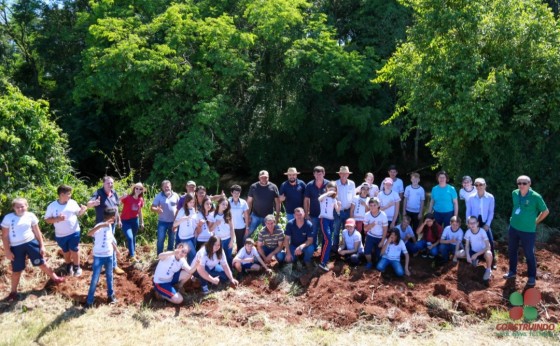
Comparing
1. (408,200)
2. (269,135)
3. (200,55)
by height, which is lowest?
(408,200)

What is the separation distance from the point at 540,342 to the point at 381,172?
1469cm

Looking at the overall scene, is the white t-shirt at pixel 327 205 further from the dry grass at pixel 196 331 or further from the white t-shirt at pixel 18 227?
the white t-shirt at pixel 18 227

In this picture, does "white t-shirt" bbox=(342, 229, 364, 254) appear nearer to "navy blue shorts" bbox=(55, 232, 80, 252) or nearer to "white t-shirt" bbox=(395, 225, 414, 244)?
"white t-shirt" bbox=(395, 225, 414, 244)

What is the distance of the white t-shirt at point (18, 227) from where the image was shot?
24.1ft

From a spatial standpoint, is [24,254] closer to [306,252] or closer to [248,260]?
[248,260]

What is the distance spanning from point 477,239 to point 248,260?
3.79 metres

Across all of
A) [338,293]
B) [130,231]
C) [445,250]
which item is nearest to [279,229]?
[338,293]

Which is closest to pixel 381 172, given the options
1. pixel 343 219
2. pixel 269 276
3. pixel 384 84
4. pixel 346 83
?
pixel 384 84

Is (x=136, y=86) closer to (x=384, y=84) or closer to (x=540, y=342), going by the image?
(x=384, y=84)

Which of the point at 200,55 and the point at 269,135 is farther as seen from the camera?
the point at 269,135

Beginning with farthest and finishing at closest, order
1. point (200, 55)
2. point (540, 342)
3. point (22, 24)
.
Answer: point (22, 24), point (200, 55), point (540, 342)

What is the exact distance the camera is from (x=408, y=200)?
9.47m

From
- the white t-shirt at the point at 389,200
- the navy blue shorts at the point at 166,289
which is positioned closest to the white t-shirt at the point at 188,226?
the navy blue shorts at the point at 166,289

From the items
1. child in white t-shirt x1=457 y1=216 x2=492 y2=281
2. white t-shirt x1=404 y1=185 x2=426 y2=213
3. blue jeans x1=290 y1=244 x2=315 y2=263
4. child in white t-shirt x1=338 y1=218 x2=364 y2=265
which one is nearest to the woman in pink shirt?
blue jeans x1=290 y1=244 x2=315 y2=263
